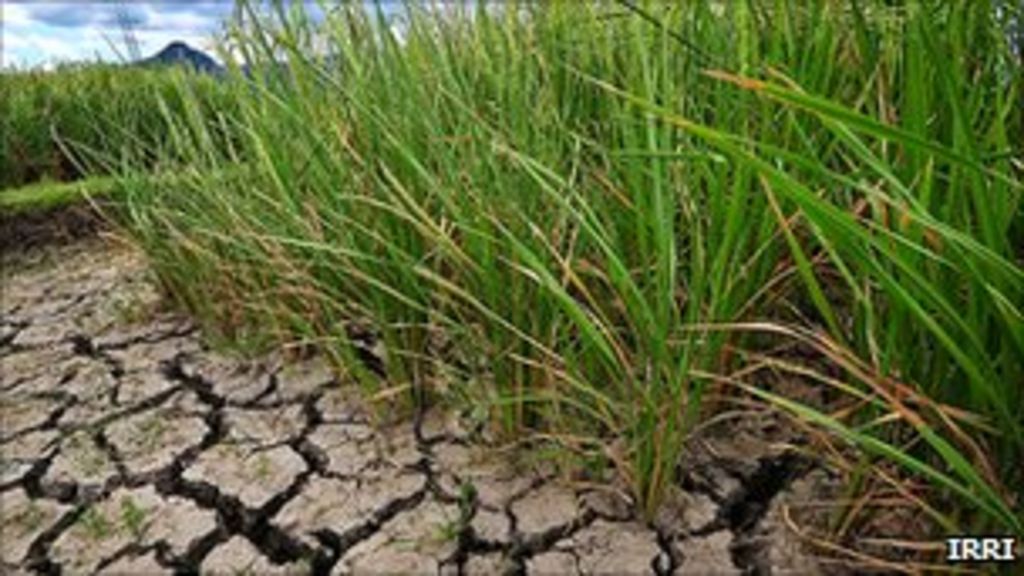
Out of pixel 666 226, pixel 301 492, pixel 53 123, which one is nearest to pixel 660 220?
pixel 666 226

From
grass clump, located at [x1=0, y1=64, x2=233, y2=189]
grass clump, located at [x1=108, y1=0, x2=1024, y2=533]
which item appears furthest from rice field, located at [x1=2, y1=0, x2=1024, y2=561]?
grass clump, located at [x1=0, y1=64, x2=233, y2=189]

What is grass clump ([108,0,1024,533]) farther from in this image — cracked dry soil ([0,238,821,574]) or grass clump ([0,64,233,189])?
grass clump ([0,64,233,189])

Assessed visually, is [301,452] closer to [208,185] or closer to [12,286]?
[208,185]

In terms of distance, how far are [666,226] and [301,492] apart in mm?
769

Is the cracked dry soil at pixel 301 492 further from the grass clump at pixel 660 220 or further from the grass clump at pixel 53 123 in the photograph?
the grass clump at pixel 53 123

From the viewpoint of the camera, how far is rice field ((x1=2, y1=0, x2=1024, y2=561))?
912 millimetres

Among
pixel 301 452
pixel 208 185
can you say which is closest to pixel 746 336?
pixel 301 452

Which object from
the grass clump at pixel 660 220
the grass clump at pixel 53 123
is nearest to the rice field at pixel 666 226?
the grass clump at pixel 660 220

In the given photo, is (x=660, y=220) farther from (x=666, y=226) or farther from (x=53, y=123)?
(x=53, y=123)

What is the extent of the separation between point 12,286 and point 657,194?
2.64 metres

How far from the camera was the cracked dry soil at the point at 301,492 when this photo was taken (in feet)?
4.12

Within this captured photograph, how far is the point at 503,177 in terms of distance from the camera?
1.34 m

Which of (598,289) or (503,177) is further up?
(503,177)

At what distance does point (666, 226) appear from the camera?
107 centimetres
